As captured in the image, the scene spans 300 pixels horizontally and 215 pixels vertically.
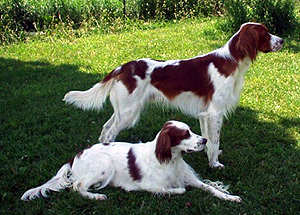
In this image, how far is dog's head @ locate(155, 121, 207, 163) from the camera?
362cm

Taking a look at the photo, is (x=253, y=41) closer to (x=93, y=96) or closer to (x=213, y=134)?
(x=213, y=134)

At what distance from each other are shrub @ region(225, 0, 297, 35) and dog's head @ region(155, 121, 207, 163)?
6.53 meters

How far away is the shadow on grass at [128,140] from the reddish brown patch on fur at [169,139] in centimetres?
43

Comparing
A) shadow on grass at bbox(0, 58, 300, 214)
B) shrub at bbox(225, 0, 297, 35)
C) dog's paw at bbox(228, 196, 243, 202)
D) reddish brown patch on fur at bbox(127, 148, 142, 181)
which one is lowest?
shadow on grass at bbox(0, 58, 300, 214)

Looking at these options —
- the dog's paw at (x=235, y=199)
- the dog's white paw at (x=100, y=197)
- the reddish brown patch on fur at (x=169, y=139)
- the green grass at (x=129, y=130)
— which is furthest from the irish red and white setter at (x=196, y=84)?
the dog's white paw at (x=100, y=197)

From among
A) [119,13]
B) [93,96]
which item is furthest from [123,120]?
[119,13]

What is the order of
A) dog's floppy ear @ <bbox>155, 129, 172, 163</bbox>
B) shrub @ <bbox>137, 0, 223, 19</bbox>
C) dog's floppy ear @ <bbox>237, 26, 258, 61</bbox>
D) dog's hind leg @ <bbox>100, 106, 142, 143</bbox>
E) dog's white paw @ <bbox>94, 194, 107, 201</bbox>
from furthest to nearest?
1. shrub @ <bbox>137, 0, 223, 19</bbox>
2. dog's hind leg @ <bbox>100, 106, 142, 143</bbox>
3. dog's floppy ear @ <bbox>237, 26, 258, 61</bbox>
4. dog's white paw @ <bbox>94, 194, 107, 201</bbox>
5. dog's floppy ear @ <bbox>155, 129, 172, 163</bbox>

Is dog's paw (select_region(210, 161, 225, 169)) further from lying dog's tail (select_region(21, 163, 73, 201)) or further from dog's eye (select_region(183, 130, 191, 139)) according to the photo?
lying dog's tail (select_region(21, 163, 73, 201))

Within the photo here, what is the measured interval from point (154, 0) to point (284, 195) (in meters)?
8.75

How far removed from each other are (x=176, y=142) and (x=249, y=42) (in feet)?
4.41

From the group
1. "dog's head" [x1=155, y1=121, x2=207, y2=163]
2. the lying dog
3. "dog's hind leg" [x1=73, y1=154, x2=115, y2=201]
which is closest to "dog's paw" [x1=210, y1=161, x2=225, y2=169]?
the lying dog

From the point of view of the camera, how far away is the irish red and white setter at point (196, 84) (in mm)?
4234

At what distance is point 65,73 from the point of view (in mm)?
7484

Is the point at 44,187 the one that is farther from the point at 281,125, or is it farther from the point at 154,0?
the point at 154,0
